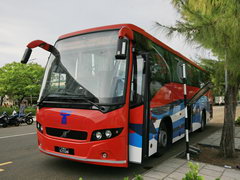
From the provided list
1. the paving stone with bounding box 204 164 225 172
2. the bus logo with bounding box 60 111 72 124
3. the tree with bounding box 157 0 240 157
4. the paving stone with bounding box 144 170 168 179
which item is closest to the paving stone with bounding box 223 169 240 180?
the paving stone with bounding box 204 164 225 172

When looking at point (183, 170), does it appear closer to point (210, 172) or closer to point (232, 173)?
point (210, 172)

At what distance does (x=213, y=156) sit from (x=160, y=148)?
1.56 meters

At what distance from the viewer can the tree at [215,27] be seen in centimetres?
414

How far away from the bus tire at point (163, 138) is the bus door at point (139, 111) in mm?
1171

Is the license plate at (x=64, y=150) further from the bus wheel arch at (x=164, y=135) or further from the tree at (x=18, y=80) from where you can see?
the tree at (x=18, y=80)

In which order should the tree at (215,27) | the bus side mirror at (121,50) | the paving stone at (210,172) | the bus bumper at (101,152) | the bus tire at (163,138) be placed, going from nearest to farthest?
the bus side mirror at (121,50)
the bus bumper at (101,152)
the tree at (215,27)
the paving stone at (210,172)
the bus tire at (163,138)

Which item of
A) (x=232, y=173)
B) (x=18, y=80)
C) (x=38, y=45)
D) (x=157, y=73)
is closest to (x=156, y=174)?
(x=232, y=173)

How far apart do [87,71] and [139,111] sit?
1.33m

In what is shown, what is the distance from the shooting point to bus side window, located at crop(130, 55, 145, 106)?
4379mm

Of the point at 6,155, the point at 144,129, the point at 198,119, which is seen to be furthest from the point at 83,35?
the point at 198,119

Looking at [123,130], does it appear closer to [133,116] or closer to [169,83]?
[133,116]

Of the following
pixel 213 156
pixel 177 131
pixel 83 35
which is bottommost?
pixel 213 156

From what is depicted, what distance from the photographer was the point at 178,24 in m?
5.13

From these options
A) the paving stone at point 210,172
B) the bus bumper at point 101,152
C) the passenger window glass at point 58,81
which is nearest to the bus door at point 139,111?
the bus bumper at point 101,152
